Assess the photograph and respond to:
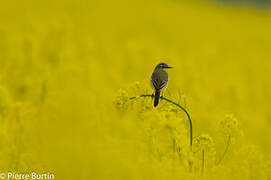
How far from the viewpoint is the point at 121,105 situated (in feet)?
7.06

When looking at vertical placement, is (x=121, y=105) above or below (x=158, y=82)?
below

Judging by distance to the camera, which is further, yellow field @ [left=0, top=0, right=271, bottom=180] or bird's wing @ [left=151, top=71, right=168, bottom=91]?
bird's wing @ [left=151, top=71, right=168, bottom=91]

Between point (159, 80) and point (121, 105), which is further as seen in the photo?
point (159, 80)

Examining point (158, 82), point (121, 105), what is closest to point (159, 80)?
point (158, 82)

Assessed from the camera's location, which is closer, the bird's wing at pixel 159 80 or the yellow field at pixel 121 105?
the yellow field at pixel 121 105

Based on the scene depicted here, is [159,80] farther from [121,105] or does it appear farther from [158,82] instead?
[121,105]

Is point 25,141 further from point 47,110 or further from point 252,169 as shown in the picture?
point 252,169

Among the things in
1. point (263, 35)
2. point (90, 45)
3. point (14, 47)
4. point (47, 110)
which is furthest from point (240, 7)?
point (47, 110)

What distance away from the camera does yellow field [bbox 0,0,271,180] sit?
7.18ft

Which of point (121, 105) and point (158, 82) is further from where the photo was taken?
point (158, 82)

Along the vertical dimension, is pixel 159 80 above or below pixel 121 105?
above

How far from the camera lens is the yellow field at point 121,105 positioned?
7.18 ft

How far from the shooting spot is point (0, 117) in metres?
3.20

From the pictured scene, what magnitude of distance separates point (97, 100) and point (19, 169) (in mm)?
1714
